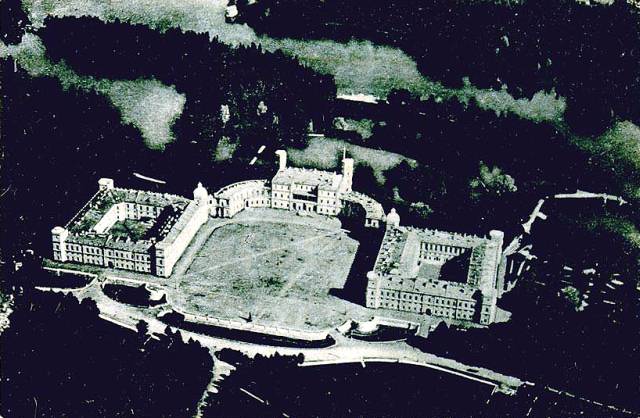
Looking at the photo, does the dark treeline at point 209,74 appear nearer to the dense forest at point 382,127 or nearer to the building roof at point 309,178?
the dense forest at point 382,127

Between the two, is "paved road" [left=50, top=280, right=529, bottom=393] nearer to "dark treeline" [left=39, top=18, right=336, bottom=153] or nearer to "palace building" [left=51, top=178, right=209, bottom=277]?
"palace building" [left=51, top=178, right=209, bottom=277]

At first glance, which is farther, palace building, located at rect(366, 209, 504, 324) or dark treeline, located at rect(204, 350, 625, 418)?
palace building, located at rect(366, 209, 504, 324)

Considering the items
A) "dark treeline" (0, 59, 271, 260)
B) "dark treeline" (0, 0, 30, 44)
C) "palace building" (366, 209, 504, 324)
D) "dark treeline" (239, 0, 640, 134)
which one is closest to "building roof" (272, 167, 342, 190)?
"dark treeline" (0, 59, 271, 260)

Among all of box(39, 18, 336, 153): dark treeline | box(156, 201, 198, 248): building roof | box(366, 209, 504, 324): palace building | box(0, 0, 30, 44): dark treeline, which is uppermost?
box(0, 0, 30, 44): dark treeline

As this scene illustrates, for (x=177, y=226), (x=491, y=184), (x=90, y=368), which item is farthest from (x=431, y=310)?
(x=90, y=368)

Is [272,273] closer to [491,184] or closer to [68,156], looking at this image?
[491,184]

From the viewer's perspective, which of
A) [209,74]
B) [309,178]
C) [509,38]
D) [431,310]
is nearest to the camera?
[431,310]

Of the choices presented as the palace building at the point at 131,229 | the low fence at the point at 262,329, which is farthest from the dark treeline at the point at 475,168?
the low fence at the point at 262,329
